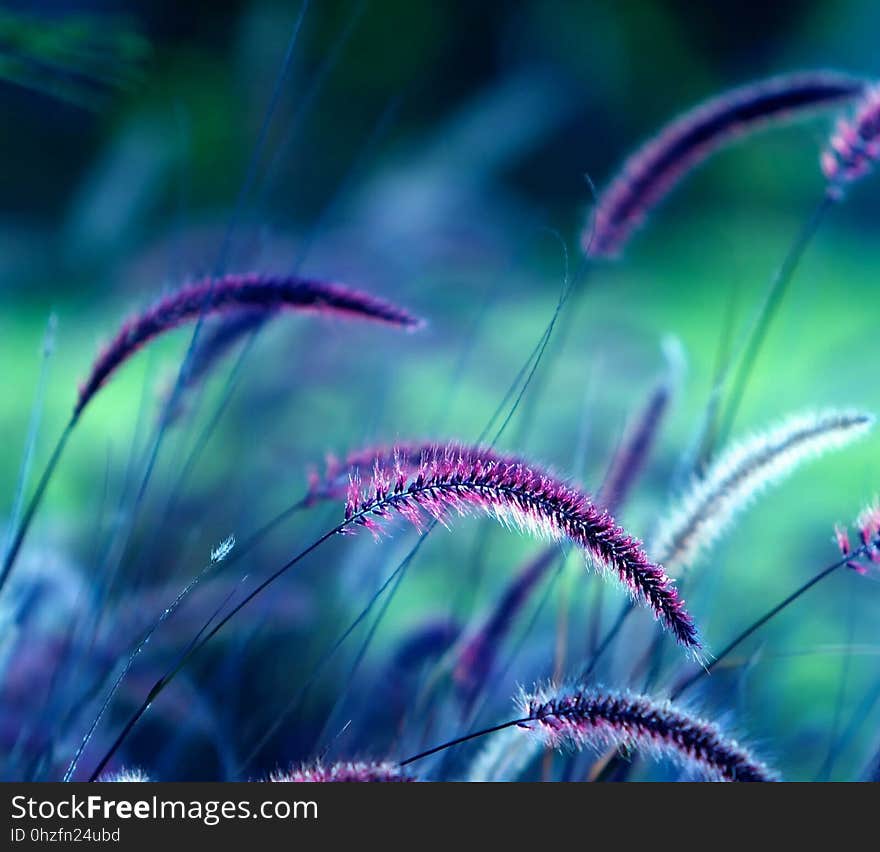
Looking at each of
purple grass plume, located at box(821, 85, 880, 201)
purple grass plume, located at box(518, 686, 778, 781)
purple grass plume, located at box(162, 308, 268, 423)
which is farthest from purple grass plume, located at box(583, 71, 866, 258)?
purple grass plume, located at box(518, 686, 778, 781)

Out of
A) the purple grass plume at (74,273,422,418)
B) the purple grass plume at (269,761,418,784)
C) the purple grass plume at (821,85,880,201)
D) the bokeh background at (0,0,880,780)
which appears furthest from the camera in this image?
the bokeh background at (0,0,880,780)

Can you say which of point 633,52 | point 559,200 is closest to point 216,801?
point 559,200

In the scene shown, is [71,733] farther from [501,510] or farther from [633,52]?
[633,52]

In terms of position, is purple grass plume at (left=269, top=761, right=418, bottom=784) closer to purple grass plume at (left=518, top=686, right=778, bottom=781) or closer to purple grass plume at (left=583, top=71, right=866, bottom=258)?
purple grass plume at (left=518, top=686, right=778, bottom=781)

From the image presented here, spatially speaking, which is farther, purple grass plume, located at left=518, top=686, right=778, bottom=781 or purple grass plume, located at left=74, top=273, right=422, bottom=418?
purple grass plume, located at left=74, top=273, right=422, bottom=418

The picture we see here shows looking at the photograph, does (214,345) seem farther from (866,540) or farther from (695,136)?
(866,540)

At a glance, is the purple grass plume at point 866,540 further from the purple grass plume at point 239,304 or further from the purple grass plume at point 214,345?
the purple grass plume at point 214,345
